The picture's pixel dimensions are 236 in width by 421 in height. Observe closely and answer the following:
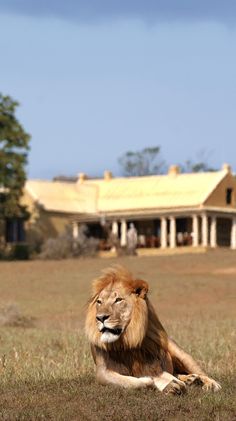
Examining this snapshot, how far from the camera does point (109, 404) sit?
10.4 metres

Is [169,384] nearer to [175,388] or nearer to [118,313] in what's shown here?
[175,388]

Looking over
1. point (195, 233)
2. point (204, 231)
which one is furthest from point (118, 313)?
point (195, 233)

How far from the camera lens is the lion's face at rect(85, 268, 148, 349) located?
1116cm

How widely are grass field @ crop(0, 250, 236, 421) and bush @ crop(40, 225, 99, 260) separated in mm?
9752

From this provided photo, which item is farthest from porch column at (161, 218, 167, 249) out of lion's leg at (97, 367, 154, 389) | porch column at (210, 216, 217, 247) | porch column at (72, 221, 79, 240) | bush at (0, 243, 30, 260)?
lion's leg at (97, 367, 154, 389)

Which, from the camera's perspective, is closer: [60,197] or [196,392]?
[196,392]

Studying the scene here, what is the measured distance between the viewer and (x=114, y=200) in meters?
70.1

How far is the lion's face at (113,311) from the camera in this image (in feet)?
36.5

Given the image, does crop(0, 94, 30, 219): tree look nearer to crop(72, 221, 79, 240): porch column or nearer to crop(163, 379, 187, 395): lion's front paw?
crop(72, 221, 79, 240): porch column

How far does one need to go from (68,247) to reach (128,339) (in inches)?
1974

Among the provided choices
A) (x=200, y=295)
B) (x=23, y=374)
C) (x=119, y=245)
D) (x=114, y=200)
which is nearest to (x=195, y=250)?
(x=119, y=245)

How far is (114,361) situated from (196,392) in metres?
0.84

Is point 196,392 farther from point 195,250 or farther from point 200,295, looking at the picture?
point 195,250

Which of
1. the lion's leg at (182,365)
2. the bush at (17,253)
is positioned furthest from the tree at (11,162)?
the lion's leg at (182,365)
